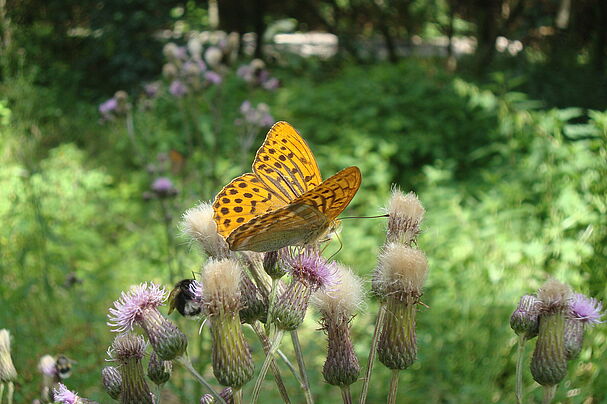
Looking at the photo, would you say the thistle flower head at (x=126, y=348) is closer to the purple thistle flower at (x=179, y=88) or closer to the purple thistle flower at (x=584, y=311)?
the purple thistle flower at (x=584, y=311)

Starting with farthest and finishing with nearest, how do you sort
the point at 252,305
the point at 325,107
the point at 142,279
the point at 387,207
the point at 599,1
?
the point at 599,1, the point at 325,107, the point at 142,279, the point at 387,207, the point at 252,305

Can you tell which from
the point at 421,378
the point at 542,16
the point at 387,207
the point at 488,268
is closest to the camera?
the point at 387,207

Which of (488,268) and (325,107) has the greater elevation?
(488,268)

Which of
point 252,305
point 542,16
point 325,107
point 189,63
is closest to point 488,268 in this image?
point 189,63

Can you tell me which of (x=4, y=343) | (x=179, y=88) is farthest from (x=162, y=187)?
(x=4, y=343)

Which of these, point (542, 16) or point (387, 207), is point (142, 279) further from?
point (542, 16)

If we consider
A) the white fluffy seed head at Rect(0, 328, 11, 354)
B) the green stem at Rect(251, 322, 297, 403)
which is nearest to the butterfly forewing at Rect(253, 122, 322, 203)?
the green stem at Rect(251, 322, 297, 403)
